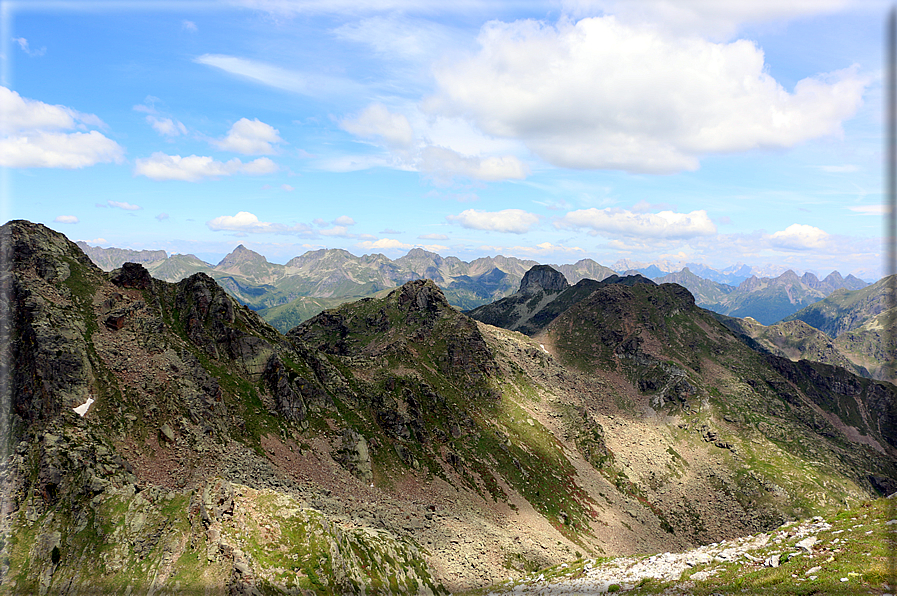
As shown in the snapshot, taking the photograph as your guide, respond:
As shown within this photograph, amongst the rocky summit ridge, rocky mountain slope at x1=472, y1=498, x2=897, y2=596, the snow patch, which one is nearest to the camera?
rocky mountain slope at x1=472, y1=498, x2=897, y2=596

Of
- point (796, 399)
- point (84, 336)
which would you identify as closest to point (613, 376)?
point (796, 399)

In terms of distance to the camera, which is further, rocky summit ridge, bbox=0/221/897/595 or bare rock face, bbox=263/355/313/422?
bare rock face, bbox=263/355/313/422

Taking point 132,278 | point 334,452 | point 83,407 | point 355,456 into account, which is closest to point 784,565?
point 355,456

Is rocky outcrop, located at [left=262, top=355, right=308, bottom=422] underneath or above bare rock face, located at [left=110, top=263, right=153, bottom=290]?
underneath

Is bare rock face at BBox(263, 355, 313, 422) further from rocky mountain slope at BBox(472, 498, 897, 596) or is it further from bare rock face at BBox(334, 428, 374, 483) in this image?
rocky mountain slope at BBox(472, 498, 897, 596)

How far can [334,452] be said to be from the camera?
249 feet

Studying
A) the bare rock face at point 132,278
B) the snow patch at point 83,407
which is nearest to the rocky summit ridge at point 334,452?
the snow patch at point 83,407

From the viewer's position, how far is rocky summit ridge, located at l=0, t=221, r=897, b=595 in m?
39.5

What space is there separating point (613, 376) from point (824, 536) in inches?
6627

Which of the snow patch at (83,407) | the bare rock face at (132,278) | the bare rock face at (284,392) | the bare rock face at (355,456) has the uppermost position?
the bare rock face at (132,278)

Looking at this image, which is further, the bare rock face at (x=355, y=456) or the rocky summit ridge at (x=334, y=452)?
the bare rock face at (x=355, y=456)

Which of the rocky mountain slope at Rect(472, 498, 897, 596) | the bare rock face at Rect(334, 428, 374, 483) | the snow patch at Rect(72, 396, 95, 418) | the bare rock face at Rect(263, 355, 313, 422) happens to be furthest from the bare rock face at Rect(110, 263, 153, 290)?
the rocky mountain slope at Rect(472, 498, 897, 596)

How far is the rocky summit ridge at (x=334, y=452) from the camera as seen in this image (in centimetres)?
3953

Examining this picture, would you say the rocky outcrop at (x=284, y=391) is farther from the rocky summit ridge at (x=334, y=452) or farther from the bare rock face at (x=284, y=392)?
the rocky summit ridge at (x=334, y=452)
